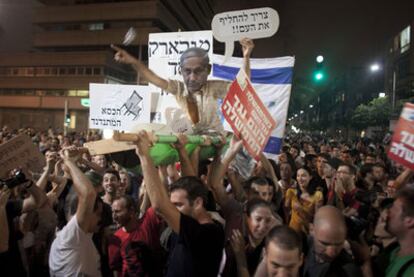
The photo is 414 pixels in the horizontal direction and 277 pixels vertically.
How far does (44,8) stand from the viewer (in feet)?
192

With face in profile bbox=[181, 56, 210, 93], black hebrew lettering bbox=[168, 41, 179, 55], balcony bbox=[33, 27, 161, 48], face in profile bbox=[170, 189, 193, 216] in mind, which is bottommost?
face in profile bbox=[170, 189, 193, 216]

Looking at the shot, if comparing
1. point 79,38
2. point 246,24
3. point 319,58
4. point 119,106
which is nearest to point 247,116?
point 246,24

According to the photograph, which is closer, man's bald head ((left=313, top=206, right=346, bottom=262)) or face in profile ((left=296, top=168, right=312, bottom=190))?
man's bald head ((left=313, top=206, right=346, bottom=262))

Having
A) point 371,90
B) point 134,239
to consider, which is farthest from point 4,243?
point 371,90

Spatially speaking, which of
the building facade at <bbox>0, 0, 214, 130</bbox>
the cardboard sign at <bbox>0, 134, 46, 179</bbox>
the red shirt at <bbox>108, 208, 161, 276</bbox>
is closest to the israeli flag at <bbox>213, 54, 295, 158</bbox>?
the red shirt at <bbox>108, 208, 161, 276</bbox>

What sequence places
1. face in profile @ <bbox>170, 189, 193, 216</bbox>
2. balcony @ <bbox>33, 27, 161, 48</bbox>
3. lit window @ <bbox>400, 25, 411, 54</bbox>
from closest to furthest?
1. face in profile @ <bbox>170, 189, 193, 216</bbox>
2. balcony @ <bbox>33, 27, 161, 48</bbox>
3. lit window @ <bbox>400, 25, 411, 54</bbox>

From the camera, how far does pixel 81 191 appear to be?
3.40 m

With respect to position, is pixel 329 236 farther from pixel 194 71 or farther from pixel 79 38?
pixel 79 38

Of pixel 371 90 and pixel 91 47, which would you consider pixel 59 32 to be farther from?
pixel 371 90

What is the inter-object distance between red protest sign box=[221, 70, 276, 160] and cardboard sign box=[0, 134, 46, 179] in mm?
1979

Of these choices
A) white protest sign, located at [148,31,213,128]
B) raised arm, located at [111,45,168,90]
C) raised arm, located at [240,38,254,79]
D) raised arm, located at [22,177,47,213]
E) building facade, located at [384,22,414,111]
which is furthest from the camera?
building facade, located at [384,22,414,111]

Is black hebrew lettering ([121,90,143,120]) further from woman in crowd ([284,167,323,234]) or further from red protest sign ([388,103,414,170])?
red protest sign ([388,103,414,170])

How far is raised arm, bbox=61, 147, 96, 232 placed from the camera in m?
3.39

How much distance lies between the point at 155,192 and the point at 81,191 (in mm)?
909
